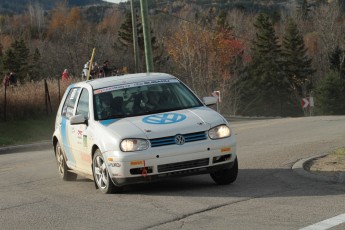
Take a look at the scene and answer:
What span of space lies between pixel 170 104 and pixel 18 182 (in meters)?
3.52

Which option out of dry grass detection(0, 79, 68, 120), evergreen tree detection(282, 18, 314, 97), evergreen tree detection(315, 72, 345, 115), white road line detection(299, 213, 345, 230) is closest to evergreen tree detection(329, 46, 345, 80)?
evergreen tree detection(282, 18, 314, 97)

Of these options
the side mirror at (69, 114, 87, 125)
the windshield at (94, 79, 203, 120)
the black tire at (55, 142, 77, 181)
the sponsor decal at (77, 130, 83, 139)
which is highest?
the windshield at (94, 79, 203, 120)

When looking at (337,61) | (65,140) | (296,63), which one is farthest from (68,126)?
(296,63)

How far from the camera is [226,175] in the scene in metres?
9.40

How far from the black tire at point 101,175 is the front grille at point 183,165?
0.80 m

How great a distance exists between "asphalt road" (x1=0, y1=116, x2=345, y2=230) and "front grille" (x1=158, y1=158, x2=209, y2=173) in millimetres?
372

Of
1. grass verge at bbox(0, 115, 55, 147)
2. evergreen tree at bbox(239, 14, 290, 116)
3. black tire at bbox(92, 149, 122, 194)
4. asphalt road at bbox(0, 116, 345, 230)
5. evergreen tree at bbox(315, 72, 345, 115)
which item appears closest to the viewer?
asphalt road at bbox(0, 116, 345, 230)

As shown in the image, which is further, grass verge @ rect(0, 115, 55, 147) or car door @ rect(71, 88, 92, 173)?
grass verge @ rect(0, 115, 55, 147)

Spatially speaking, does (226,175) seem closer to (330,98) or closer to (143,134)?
(143,134)

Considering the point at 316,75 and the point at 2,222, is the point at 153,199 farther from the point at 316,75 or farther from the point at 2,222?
the point at 316,75

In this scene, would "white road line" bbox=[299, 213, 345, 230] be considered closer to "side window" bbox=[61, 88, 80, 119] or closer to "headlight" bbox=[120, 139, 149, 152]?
"headlight" bbox=[120, 139, 149, 152]

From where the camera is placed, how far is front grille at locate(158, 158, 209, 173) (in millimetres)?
8680

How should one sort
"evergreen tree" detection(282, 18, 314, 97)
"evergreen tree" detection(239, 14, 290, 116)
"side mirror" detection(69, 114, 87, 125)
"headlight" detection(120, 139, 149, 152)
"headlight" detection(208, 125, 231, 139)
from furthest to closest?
1. "evergreen tree" detection(282, 18, 314, 97)
2. "evergreen tree" detection(239, 14, 290, 116)
3. "side mirror" detection(69, 114, 87, 125)
4. "headlight" detection(208, 125, 231, 139)
5. "headlight" detection(120, 139, 149, 152)

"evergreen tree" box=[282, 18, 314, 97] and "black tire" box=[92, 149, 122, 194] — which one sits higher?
"black tire" box=[92, 149, 122, 194]
